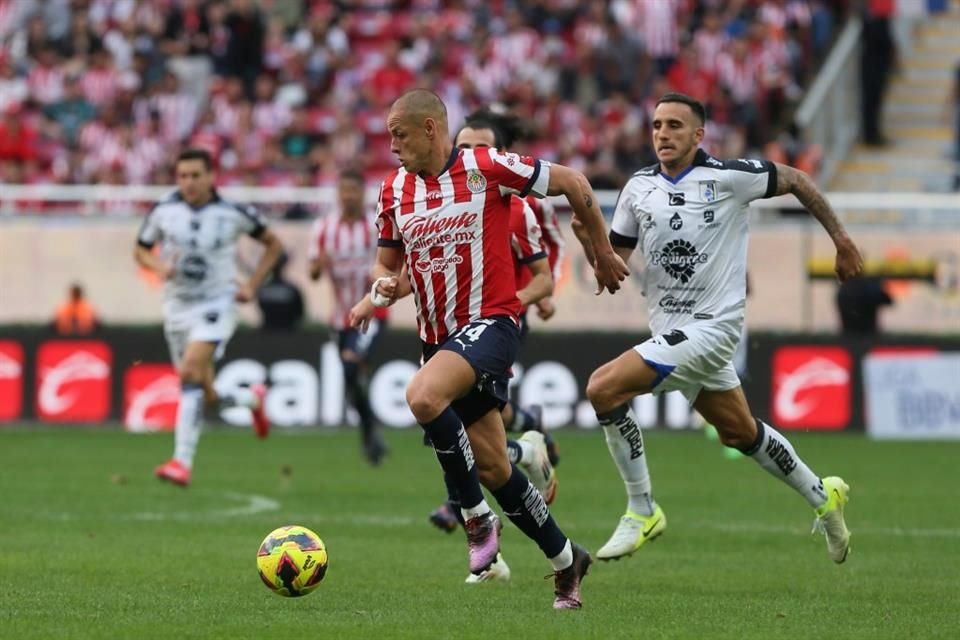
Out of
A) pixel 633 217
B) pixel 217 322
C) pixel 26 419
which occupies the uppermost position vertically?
pixel 633 217

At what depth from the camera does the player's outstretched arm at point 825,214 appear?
950cm

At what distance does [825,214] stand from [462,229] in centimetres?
213

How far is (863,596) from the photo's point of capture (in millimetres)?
9094

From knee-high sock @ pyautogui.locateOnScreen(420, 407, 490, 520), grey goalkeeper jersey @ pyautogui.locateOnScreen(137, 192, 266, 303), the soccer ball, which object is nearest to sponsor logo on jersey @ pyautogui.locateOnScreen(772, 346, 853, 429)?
grey goalkeeper jersey @ pyautogui.locateOnScreen(137, 192, 266, 303)

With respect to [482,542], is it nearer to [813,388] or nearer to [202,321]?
[202,321]

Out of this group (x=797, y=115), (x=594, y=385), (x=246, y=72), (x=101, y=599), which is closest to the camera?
(x=101, y=599)

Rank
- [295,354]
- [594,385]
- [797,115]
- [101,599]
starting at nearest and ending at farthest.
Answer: [101,599], [594,385], [295,354], [797,115]

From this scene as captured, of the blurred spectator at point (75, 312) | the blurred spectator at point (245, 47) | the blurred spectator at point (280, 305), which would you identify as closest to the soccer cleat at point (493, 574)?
the blurred spectator at point (280, 305)

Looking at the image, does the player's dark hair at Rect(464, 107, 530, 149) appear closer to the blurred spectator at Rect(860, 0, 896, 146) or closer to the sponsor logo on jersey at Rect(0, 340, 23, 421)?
the sponsor logo on jersey at Rect(0, 340, 23, 421)

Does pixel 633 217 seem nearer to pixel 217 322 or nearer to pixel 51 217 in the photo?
pixel 217 322

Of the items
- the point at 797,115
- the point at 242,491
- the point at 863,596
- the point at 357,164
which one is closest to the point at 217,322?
the point at 242,491

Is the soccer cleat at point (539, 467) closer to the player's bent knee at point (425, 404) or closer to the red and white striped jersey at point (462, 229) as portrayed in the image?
the red and white striped jersey at point (462, 229)

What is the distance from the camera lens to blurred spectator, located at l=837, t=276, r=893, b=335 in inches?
849

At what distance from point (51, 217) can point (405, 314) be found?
4730 millimetres
